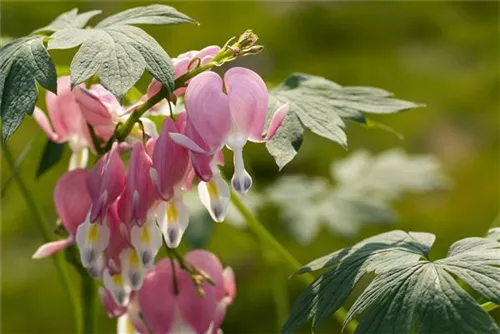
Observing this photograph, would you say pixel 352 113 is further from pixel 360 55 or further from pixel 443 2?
pixel 443 2

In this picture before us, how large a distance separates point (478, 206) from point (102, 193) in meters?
2.43

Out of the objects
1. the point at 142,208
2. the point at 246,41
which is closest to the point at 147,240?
the point at 142,208

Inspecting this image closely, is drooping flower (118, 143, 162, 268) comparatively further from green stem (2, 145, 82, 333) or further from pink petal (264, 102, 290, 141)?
green stem (2, 145, 82, 333)

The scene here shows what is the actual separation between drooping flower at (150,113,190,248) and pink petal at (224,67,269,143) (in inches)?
2.7

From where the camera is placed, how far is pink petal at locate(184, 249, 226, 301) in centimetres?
129

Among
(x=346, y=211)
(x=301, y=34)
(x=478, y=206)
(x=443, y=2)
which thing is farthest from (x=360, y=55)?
(x=346, y=211)

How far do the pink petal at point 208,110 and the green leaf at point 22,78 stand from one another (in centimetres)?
15

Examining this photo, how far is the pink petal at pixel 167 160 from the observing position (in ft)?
3.40

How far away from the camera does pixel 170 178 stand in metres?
1.05

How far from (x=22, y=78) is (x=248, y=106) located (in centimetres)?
25

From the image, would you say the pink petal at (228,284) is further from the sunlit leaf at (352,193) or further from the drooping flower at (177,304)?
the sunlit leaf at (352,193)

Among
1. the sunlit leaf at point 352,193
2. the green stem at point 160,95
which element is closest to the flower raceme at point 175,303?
the green stem at point 160,95

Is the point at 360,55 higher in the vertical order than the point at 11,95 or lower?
lower

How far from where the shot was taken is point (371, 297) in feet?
3.17
